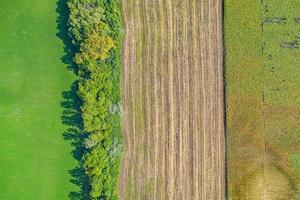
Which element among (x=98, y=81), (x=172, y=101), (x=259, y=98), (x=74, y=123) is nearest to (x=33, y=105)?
(x=74, y=123)

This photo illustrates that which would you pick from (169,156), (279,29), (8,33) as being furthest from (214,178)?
(8,33)

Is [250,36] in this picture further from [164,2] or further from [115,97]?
[115,97]

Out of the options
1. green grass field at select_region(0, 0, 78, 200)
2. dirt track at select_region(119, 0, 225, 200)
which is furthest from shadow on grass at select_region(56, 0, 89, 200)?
dirt track at select_region(119, 0, 225, 200)

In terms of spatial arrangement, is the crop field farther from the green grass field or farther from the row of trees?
the green grass field

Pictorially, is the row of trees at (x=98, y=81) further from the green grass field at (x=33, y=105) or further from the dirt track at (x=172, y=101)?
the green grass field at (x=33, y=105)

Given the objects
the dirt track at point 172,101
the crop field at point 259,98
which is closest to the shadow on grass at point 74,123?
the dirt track at point 172,101
